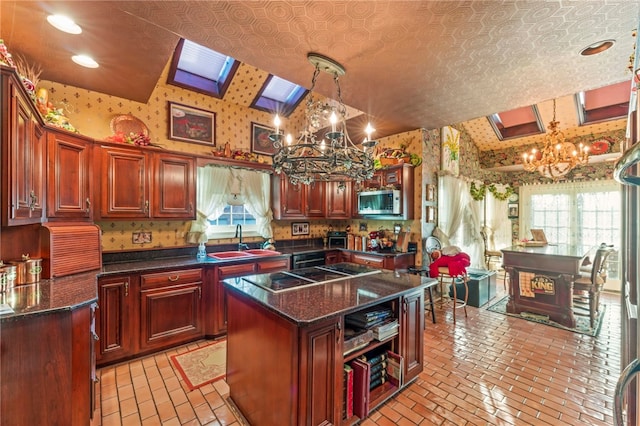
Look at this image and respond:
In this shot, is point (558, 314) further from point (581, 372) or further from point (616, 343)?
point (581, 372)

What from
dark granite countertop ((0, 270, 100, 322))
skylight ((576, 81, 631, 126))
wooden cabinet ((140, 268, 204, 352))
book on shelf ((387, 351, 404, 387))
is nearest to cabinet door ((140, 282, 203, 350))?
wooden cabinet ((140, 268, 204, 352))

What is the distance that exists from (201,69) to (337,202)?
2.87 m

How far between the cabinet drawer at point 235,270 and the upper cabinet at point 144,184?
31.5 inches

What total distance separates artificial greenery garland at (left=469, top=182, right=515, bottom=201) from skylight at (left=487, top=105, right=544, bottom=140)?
1.11 metres

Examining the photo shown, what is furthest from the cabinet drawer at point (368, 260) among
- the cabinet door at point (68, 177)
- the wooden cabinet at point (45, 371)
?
the cabinet door at point (68, 177)

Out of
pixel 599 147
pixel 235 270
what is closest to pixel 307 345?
pixel 235 270

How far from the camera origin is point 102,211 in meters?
2.75

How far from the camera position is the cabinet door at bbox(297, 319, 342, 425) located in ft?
4.89

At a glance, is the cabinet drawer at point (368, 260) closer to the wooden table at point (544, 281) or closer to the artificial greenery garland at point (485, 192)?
the wooden table at point (544, 281)

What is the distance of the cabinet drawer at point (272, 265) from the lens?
351 centimetres

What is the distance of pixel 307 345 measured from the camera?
1498mm

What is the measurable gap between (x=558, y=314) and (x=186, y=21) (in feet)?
17.4

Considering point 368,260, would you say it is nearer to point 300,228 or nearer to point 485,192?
point 300,228

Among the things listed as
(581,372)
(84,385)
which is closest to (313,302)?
(84,385)
